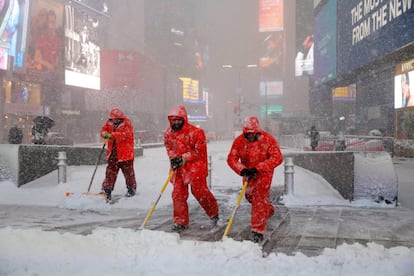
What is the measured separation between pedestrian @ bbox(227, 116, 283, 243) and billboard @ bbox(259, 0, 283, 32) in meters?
117

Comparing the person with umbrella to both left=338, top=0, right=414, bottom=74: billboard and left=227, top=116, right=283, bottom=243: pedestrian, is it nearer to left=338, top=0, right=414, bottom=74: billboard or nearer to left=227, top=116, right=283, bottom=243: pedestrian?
left=227, top=116, right=283, bottom=243: pedestrian

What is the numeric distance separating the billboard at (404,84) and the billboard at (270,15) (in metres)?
94.1

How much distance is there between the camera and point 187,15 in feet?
515

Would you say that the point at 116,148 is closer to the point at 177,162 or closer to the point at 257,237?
the point at 177,162

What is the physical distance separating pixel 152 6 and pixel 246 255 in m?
148

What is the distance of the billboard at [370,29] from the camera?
22.3m

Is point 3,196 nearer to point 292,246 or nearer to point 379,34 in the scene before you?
point 292,246

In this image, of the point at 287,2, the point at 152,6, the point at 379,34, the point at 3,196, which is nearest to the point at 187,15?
the point at 152,6

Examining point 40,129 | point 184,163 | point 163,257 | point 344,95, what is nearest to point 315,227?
point 184,163

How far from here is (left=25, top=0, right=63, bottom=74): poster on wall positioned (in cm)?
5166

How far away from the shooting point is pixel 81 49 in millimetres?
62188

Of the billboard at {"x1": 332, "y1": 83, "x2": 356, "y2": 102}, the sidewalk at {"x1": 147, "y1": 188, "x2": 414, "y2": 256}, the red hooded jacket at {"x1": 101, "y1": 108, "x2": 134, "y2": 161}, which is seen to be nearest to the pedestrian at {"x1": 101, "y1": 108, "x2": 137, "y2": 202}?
the red hooded jacket at {"x1": 101, "y1": 108, "x2": 134, "y2": 161}

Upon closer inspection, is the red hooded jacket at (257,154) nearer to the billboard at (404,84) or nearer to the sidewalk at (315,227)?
the sidewalk at (315,227)

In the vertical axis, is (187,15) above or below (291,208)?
above
